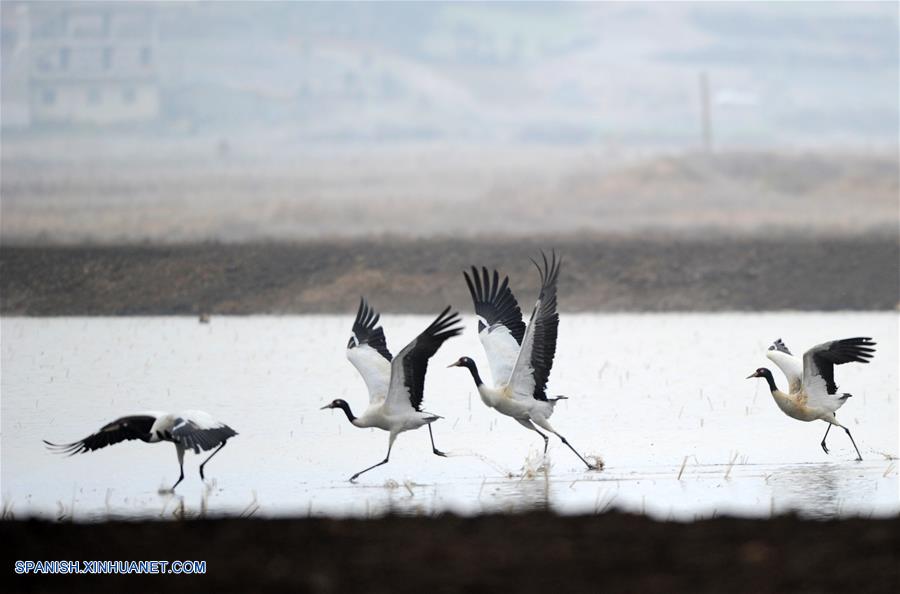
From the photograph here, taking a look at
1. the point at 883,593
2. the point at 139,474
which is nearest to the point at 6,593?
the point at 883,593

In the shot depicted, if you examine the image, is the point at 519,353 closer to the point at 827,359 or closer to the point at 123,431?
the point at 827,359

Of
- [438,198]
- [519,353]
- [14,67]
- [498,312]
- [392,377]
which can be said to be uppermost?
[14,67]

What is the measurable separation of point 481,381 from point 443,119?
8991 centimetres

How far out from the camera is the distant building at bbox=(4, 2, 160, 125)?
8488 centimetres

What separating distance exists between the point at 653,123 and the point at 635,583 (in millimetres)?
95877

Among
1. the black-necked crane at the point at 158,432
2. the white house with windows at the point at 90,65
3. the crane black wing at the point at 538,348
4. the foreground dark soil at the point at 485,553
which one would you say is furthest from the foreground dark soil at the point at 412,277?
the white house with windows at the point at 90,65

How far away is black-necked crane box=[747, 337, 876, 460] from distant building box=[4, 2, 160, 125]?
7238 cm

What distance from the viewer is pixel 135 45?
90.8 m

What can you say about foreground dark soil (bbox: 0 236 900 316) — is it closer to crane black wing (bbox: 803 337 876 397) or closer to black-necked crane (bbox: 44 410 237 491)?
crane black wing (bbox: 803 337 876 397)

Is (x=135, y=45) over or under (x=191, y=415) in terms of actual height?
over

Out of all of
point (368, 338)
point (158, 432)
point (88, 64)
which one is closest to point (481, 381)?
point (368, 338)

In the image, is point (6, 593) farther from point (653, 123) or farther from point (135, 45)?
point (653, 123)

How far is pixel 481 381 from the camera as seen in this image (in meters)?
12.9

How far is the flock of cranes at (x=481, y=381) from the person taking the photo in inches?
463
